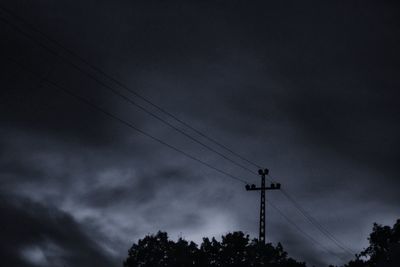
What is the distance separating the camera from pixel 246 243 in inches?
3228

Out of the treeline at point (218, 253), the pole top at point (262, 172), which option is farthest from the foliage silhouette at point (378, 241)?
the pole top at point (262, 172)

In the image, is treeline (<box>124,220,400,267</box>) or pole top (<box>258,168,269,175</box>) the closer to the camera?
pole top (<box>258,168,269,175</box>)

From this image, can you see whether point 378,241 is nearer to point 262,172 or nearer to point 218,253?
point 218,253

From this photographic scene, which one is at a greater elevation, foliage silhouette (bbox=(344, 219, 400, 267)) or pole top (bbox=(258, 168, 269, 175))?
foliage silhouette (bbox=(344, 219, 400, 267))

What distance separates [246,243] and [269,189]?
51.9 m

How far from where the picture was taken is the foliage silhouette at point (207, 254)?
79875mm

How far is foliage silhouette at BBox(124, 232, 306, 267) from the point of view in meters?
79.9

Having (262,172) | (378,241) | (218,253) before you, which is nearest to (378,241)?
(378,241)

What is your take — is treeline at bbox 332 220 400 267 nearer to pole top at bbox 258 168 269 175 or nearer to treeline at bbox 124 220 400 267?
treeline at bbox 124 220 400 267

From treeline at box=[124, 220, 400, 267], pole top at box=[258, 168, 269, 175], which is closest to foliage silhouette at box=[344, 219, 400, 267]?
treeline at box=[124, 220, 400, 267]

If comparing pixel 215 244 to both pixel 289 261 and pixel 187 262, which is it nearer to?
pixel 187 262

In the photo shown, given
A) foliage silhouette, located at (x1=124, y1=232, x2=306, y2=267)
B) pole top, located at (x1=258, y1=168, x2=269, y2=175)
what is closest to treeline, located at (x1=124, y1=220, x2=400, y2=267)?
foliage silhouette, located at (x1=124, y1=232, x2=306, y2=267)

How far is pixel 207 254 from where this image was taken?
81438 mm

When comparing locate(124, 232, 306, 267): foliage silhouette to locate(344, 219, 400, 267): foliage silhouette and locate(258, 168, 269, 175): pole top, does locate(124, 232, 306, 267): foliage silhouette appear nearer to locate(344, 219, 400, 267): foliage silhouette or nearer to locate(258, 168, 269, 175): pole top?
locate(344, 219, 400, 267): foliage silhouette
